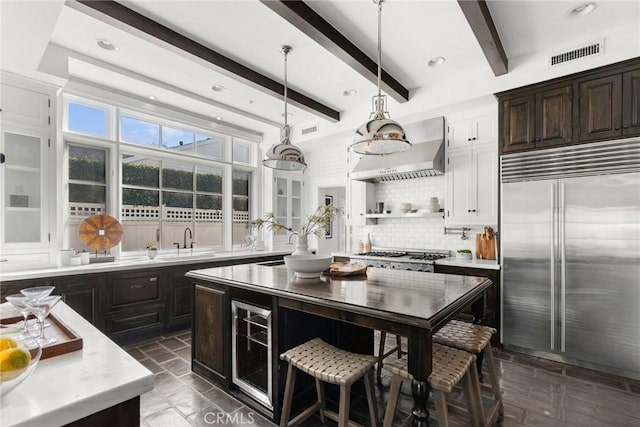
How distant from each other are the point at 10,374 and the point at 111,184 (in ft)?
13.4

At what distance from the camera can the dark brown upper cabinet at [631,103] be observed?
2945 millimetres

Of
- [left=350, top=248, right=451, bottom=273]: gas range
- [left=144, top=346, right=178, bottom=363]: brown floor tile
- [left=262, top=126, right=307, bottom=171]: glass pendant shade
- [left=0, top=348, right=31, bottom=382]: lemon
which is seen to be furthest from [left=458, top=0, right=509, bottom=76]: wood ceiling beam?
[left=144, top=346, right=178, bottom=363]: brown floor tile

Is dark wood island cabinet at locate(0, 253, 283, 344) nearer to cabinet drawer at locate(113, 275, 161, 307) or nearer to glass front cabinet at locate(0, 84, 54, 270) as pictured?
cabinet drawer at locate(113, 275, 161, 307)

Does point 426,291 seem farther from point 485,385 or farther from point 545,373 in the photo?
point 545,373

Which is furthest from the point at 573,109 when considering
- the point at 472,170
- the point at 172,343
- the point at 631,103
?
the point at 172,343

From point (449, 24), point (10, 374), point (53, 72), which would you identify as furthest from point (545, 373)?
point (53, 72)

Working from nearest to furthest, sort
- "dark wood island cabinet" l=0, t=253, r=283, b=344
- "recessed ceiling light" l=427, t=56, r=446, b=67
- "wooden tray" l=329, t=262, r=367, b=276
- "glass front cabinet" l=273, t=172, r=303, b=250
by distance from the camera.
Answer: "wooden tray" l=329, t=262, r=367, b=276 → "dark wood island cabinet" l=0, t=253, r=283, b=344 → "recessed ceiling light" l=427, t=56, r=446, b=67 → "glass front cabinet" l=273, t=172, r=303, b=250

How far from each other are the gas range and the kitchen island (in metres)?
1.33

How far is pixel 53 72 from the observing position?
3.25 m

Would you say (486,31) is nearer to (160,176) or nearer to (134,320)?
(160,176)

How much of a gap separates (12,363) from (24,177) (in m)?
3.58

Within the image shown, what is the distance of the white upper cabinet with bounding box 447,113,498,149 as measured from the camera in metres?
3.99

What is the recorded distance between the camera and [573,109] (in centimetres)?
328

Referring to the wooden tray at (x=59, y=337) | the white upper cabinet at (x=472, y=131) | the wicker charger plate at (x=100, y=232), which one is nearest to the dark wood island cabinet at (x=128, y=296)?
the wicker charger plate at (x=100, y=232)
